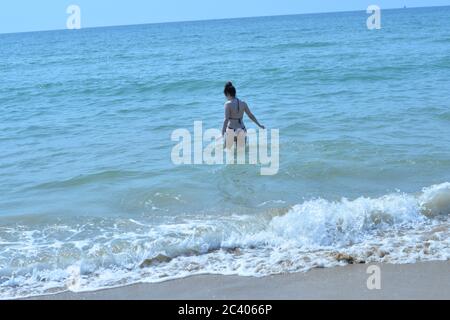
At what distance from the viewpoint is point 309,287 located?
14.7 ft

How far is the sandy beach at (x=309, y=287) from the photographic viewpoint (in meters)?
4.29

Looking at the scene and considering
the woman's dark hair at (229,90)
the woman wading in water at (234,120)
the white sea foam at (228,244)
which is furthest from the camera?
the woman wading in water at (234,120)

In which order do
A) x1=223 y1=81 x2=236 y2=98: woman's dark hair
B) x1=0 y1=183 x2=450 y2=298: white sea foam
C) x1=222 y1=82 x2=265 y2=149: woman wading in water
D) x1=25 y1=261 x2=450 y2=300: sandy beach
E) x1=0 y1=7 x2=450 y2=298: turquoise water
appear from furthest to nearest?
1. x1=222 y1=82 x2=265 y2=149: woman wading in water
2. x1=223 y1=81 x2=236 y2=98: woman's dark hair
3. x1=0 y1=7 x2=450 y2=298: turquoise water
4. x1=0 y1=183 x2=450 y2=298: white sea foam
5. x1=25 y1=261 x2=450 y2=300: sandy beach

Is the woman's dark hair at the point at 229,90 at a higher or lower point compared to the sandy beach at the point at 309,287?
higher

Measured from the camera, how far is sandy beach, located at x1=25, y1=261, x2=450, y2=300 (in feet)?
14.1

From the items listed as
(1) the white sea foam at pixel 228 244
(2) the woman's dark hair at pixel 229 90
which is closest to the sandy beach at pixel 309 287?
(1) the white sea foam at pixel 228 244

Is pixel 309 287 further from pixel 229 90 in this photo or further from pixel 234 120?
pixel 234 120

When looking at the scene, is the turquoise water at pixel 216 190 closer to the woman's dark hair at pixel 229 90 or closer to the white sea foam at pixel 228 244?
the white sea foam at pixel 228 244

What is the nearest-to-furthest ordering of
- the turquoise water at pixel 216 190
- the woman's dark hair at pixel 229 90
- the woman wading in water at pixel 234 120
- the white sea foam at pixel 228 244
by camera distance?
the white sea foam at pixel 228 244 < the turquoise water at pixel 216 190 < the woman's dark hair at pixel 229 90 < the woman wading in water at pixel 234 120

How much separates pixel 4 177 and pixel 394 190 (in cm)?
564

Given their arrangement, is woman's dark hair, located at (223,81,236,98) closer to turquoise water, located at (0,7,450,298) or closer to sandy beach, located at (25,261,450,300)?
Answer: turquoise water, located at (0,7,450,298)

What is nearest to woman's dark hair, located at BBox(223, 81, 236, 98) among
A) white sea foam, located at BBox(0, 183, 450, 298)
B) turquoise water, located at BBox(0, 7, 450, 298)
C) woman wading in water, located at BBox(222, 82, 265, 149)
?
woman wading in water, located at BBox(222, 82, 265, 149)
